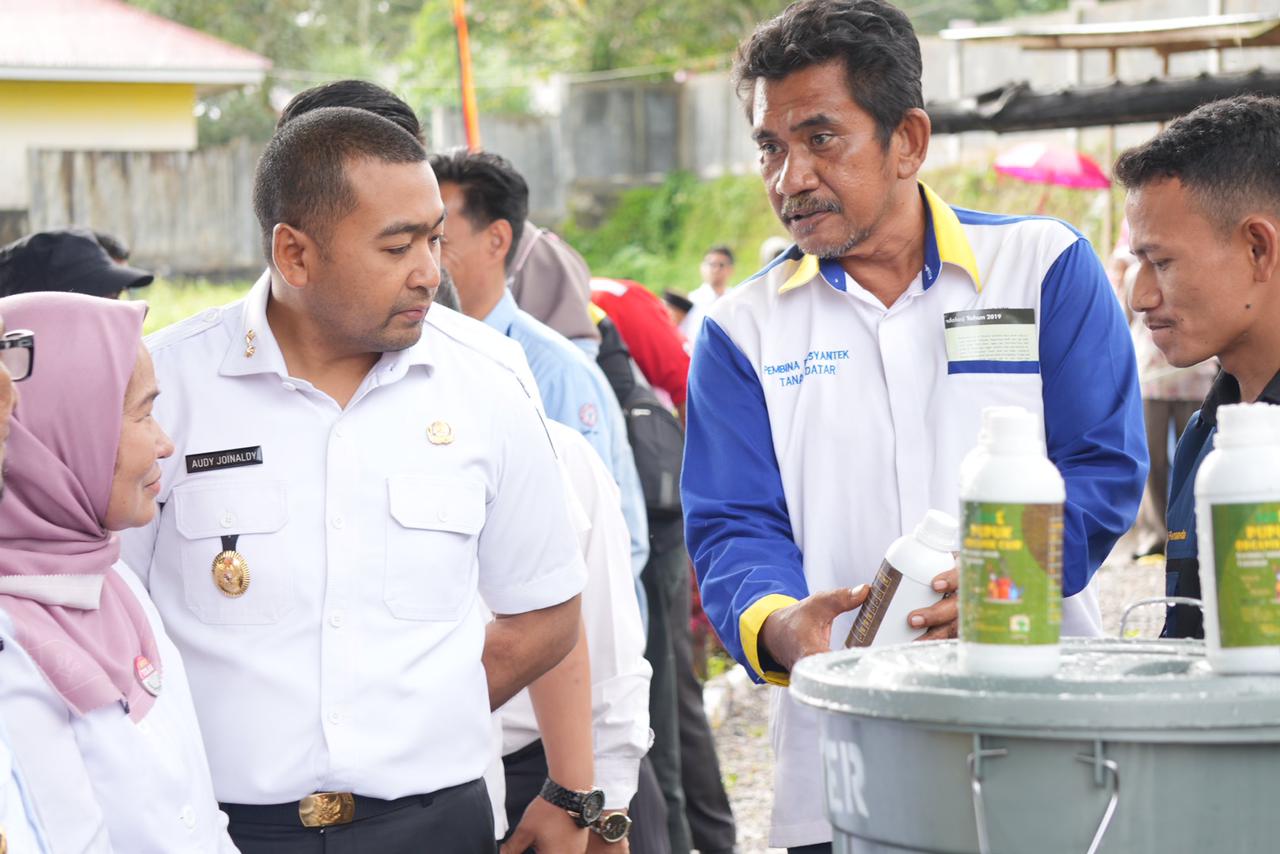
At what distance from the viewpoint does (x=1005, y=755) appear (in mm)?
1752

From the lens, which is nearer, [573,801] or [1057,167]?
[573,801]

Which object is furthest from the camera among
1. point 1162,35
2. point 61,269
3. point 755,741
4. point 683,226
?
point 683,226

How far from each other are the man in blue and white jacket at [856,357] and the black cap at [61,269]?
102 inches

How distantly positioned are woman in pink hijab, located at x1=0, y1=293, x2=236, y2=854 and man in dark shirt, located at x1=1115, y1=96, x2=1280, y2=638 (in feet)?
5.22

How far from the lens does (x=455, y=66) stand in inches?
1307

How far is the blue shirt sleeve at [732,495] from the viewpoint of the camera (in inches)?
112

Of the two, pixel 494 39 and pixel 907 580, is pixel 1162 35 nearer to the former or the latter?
pixel 907 580

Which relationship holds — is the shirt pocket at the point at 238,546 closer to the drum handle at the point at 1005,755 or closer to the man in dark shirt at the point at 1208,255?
the drum handle at the point at 1005,755

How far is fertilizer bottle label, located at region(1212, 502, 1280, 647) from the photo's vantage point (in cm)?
177

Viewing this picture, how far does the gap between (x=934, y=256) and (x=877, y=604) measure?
31.3 inches

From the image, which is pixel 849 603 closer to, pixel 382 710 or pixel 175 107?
pixel 382 710

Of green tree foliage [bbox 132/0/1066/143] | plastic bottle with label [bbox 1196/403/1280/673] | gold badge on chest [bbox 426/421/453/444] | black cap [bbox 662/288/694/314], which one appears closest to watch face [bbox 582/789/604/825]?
gold badge on chest [bbox 426/421/453/444]

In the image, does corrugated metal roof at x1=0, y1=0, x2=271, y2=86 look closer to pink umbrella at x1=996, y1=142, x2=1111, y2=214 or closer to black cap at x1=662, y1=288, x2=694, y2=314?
black cap at x1=662, y1=288, x2=694, y2=314

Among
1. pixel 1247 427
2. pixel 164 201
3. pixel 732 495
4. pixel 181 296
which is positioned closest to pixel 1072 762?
pixel 1247 427
